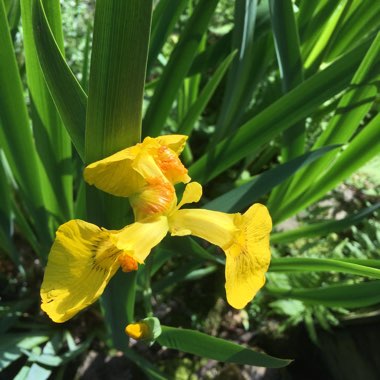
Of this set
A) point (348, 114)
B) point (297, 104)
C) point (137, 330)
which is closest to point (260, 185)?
point (297, 104)

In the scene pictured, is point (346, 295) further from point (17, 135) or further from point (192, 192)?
point (17, 135)

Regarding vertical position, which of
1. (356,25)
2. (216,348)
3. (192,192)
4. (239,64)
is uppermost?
(356,25)

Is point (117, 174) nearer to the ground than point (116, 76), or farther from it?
nearer to the ground

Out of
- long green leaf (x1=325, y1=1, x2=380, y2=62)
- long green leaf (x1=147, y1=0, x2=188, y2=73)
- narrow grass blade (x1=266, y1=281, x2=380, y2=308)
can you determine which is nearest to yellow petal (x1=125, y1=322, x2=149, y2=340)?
narrow grass blade (x1=266, y1=281, x2=380, y2=308)

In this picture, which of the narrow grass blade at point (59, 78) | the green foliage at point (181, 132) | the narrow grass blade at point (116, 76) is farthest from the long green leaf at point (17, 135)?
the narrow grass blade at point (116, 76)

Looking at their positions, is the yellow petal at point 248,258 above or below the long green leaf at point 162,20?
below

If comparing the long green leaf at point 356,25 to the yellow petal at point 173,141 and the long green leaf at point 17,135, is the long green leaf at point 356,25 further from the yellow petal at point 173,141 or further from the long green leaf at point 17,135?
the long green leaf at point 17,135
